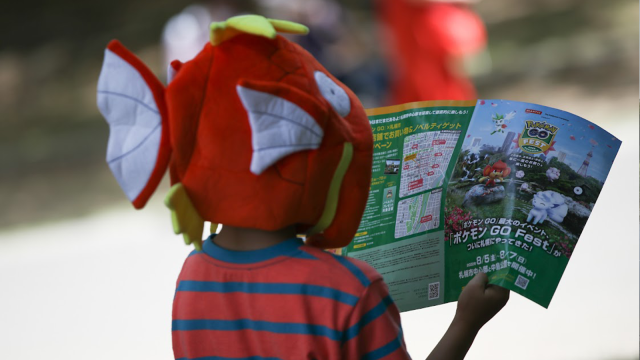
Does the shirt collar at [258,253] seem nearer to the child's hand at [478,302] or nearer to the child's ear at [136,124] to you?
the child's ear at [136,124]

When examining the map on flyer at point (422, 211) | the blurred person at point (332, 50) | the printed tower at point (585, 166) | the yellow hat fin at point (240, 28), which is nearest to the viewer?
the yellow hat fin at point (240, 28)

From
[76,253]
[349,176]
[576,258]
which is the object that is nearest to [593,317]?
[576,258]

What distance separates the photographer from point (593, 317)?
8.27ft

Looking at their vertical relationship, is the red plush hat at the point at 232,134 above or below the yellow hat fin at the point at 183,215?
above

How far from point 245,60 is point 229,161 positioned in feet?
0.44

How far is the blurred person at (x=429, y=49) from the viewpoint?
3.40 metres

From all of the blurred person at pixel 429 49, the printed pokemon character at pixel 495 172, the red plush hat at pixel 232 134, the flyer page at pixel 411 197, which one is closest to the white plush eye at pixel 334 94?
the red plush hat at pixel 232 134

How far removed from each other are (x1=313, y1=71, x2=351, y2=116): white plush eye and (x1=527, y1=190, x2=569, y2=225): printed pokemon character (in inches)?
12.5

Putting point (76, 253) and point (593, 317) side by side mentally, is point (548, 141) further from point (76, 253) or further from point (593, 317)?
point (76, 253)

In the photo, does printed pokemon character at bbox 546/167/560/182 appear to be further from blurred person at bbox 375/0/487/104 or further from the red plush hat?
blurred person at bbox 375/0/487/104

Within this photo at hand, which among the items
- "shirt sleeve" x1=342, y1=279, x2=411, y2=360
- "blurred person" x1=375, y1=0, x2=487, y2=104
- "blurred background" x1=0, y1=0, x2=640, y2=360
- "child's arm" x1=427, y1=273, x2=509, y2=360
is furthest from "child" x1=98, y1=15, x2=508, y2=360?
"blurred person" x1=375, y1=0, x2=487, y2=104

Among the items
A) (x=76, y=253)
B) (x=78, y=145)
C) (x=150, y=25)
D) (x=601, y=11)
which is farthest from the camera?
(x=150, y=25)

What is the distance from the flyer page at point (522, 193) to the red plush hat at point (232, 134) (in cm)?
23

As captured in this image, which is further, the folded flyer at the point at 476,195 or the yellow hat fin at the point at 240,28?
the folded flyer at the point at 476,195
